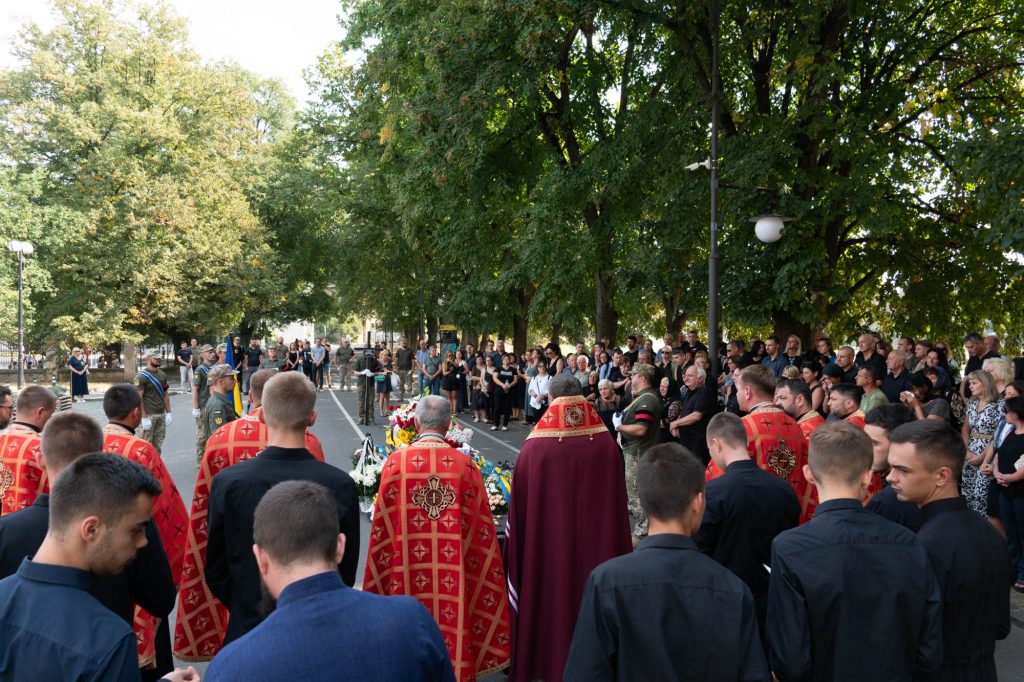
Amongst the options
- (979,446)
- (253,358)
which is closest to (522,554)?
(979,446)

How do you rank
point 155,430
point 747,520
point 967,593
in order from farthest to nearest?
point 155,430
point 747,520
point 967,593

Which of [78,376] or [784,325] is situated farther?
[78,376]

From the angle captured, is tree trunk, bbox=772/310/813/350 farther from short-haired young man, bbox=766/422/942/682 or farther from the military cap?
short-haired young man, bbox=766/422/942/682

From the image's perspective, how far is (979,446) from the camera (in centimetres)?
828

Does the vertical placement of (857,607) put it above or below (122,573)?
below

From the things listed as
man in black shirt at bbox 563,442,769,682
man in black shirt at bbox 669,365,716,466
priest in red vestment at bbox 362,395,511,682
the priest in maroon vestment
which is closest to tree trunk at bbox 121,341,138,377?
man in black shirt at bbox 669,365,716,466

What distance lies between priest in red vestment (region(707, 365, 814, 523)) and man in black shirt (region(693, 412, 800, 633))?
4.45 ft

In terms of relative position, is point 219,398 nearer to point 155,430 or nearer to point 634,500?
Answer: point 155,430

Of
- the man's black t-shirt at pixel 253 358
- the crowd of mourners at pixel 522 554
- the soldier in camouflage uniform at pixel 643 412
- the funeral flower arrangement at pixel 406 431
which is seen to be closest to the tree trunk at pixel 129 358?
the man's black t-shirt at pixel 253 358

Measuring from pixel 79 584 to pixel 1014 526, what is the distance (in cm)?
831

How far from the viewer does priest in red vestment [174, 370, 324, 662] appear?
482 cm

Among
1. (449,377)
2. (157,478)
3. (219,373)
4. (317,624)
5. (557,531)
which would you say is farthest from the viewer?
(449,377)

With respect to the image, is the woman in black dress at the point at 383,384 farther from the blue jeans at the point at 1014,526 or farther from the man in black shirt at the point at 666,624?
the man in black shirt at the point at 666,624

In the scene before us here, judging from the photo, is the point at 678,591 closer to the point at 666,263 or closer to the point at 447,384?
the point at 666,263
